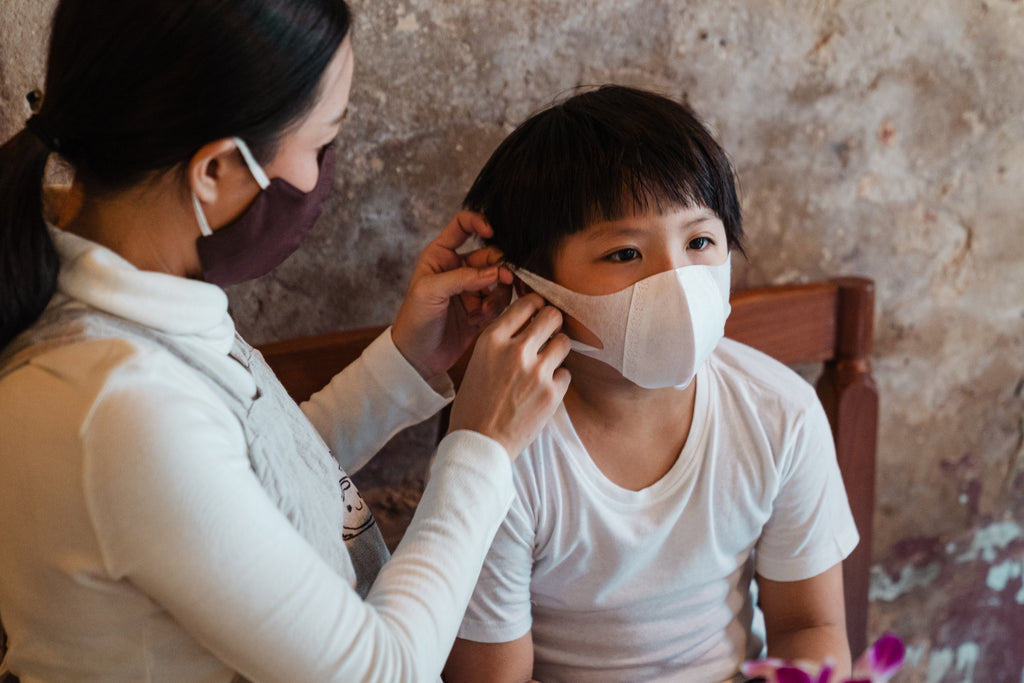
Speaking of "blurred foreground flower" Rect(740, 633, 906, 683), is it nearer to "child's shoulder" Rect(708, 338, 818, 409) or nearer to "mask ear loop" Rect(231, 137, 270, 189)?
"child's shoulder" Rect(708, 338, 818, 409)

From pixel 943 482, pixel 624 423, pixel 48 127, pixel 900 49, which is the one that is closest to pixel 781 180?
pixel 900 49

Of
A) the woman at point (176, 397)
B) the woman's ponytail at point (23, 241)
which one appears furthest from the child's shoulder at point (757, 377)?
the woman's ponytail at point (23, 241)

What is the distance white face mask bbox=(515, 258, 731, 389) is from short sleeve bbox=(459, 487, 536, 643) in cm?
25

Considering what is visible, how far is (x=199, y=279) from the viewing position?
3.03 ft

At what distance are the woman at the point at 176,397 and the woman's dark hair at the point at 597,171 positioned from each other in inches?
13.5

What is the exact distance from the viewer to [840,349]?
1680mm

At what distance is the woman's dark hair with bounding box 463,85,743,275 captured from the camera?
114 centimetres

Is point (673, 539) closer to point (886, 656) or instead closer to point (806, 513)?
point (806, 513)

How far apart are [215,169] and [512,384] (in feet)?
1.38

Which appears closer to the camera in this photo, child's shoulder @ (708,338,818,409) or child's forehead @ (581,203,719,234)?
child's forehead @ (581,203,719,234)

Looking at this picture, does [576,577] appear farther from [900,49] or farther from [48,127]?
[900,49]

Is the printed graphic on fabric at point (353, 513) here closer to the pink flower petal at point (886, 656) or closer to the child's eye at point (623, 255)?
the child's eye at point (623, 255)

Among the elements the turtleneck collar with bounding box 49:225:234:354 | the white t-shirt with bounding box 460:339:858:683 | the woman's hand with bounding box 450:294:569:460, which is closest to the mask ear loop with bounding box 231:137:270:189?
the turtleneck collar with bounding box 49:225:234:354

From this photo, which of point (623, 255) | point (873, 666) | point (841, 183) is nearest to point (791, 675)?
point (873, 666)
